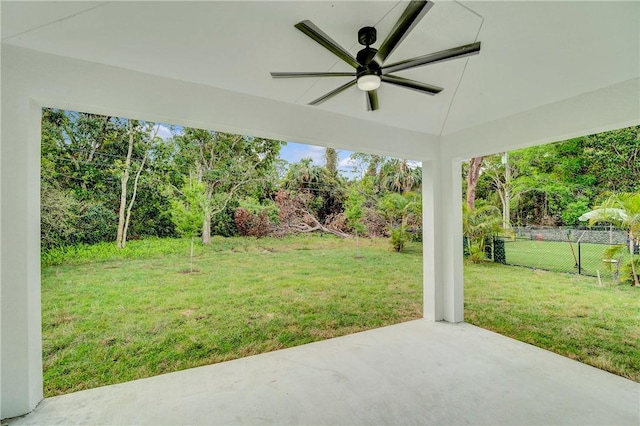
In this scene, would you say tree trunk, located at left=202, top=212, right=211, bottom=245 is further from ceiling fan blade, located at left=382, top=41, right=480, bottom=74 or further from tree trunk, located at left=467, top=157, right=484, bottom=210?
tree trunk, located at left=467, top=157, right=484, bottom=210

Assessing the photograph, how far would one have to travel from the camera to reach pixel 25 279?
1914 mm

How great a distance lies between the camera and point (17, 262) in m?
1.89

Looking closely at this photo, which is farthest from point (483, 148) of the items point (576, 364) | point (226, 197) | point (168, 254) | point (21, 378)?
point (21, 378)

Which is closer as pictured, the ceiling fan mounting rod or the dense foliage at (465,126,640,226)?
the ceiling fan mounting rod

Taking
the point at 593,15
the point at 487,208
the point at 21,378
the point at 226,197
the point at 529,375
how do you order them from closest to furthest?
the point at 593,15
the point at 21,378
the point at 529,375
the point at 226,197
the point at 487,208

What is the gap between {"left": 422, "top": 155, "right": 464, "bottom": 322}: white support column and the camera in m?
3.74

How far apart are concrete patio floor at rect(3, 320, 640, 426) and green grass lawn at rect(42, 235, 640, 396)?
0.55 m

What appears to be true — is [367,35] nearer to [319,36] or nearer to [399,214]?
[319,36]

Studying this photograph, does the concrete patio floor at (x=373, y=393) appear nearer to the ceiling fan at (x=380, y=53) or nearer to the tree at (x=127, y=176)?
the tree at (x=127, y=176)

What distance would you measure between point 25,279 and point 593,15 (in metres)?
4.22

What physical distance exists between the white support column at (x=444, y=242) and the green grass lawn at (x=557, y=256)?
6.49 feet

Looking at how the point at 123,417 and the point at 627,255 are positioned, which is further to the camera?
the point at 627,255

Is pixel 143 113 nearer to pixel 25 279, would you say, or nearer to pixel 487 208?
pixel 25 279

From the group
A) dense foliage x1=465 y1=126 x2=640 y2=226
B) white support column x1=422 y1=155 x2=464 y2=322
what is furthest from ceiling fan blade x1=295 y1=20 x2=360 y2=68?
dense foliage x1=465 y1=126 x2=640 y2=226
